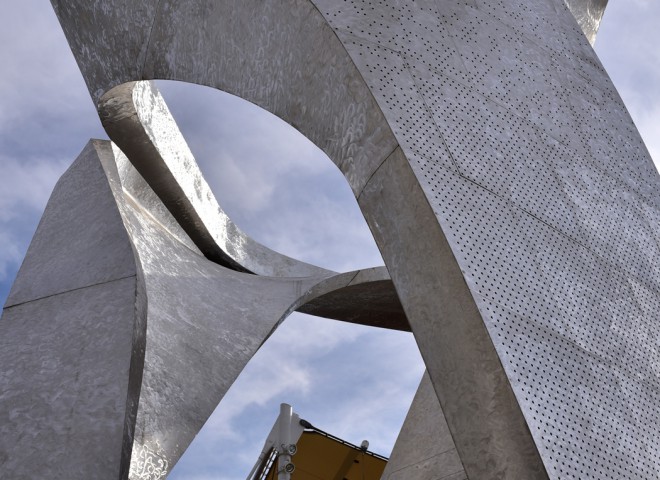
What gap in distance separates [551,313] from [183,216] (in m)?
7.21

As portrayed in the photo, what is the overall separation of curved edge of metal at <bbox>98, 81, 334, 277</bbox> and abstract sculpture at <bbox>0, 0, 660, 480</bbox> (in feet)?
1.44

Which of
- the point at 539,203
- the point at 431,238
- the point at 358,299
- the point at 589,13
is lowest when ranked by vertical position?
the point at 431,238

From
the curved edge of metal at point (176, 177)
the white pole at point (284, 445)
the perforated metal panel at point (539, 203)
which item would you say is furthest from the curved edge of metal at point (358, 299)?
the perforated metal panel at point (539, 203)

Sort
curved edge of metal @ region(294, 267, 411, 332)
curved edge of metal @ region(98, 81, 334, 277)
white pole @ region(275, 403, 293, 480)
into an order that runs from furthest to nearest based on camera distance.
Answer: curved edge of metal @ region(294, 267, 411, 332)
white pole @ region(275, 403, 293, 480)
curved edge of metal @ region(98, 81, 334, 277)

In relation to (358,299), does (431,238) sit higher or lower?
lower

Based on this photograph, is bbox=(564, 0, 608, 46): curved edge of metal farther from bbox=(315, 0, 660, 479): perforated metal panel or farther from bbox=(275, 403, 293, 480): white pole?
bbox=(275, 403, 293, 480): white pole


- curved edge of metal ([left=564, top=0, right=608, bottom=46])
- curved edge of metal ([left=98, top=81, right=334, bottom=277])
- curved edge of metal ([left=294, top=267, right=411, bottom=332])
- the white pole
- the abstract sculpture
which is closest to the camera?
the abstract sculpture

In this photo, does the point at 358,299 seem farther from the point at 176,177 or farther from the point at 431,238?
the point at 431,238

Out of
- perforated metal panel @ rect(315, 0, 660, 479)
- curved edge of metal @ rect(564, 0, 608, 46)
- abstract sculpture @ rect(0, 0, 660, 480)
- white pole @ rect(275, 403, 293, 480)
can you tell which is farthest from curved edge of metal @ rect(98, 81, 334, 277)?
curved edge of metal @ rect(564, 0, 608, 46)

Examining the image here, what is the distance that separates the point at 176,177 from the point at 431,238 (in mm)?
6443

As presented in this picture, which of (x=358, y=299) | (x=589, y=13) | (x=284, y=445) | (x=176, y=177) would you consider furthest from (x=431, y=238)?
(x=358, y=299)

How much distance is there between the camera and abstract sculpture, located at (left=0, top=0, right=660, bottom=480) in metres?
4.23

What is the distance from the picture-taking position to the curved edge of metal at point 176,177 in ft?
30.1

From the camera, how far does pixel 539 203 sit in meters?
5.18
